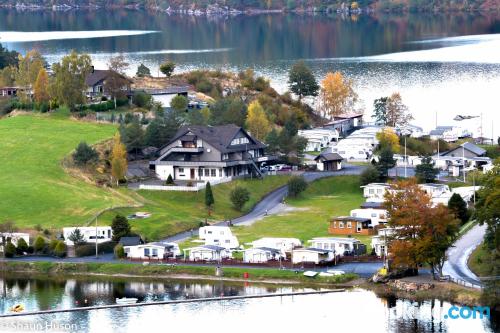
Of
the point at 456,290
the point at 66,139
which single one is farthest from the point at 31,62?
the point at 456,290

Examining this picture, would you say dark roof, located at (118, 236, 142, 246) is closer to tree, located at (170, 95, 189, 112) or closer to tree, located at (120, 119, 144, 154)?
tree, located at (120, 119, 144, 154)

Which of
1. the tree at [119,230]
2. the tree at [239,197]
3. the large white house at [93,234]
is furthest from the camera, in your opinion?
the tree at [239,197]

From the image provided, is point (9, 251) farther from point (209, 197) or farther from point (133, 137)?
point (133, 137)

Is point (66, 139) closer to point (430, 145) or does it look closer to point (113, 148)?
point (113, 148)

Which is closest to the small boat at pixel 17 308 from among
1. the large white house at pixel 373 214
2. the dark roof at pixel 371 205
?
the large white house at pixel 373 214

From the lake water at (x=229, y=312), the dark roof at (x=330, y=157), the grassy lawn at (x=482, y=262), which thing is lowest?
the lake water at (x=229, y=312)

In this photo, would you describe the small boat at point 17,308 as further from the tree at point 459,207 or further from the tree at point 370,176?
the tree at point 370,176
